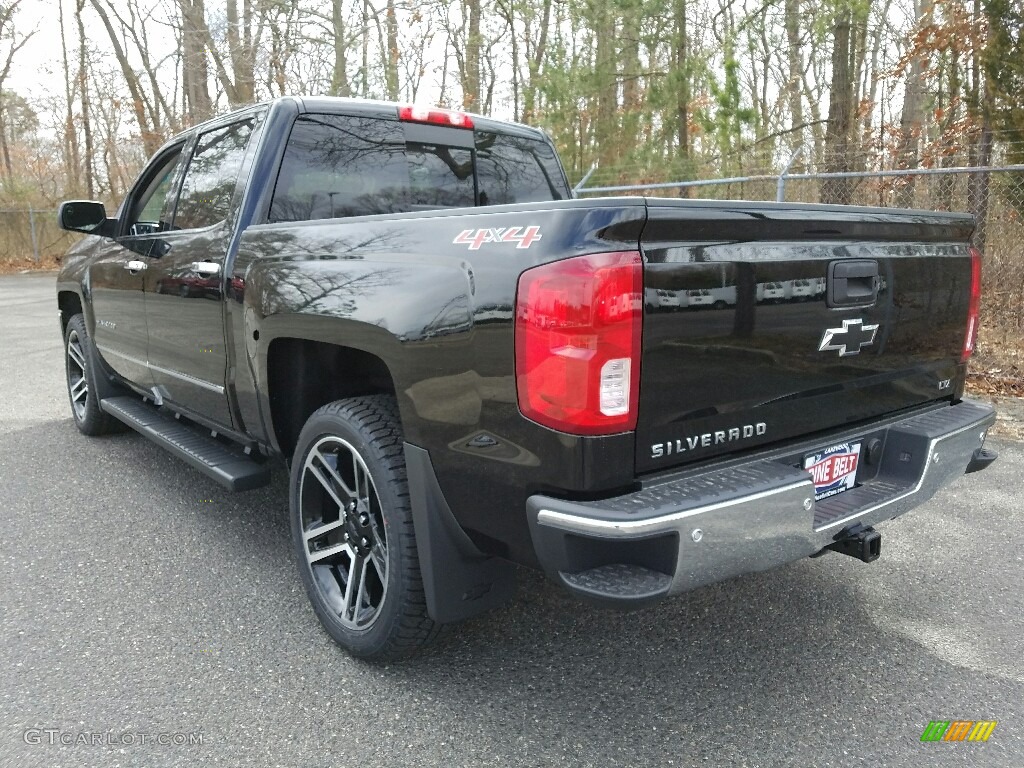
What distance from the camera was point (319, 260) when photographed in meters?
2.73

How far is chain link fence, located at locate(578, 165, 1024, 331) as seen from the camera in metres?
7.16

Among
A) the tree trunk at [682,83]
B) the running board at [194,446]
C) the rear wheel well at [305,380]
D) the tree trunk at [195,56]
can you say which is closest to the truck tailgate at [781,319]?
the rear wheel well at [305,380]

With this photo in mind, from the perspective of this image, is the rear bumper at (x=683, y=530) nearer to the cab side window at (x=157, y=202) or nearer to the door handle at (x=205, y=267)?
the door handle at (x=205, y=267)

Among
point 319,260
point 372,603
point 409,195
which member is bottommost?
point 372,603

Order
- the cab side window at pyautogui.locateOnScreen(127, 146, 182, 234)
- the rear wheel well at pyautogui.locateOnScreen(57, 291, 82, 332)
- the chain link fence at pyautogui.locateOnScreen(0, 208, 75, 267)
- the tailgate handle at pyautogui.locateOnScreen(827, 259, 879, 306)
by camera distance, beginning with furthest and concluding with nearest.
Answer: the chain link fence at pyautogui.locateOnScreen(0, 208, 75, 267) < the rear wheel well at pyautogui.locateOnScreen(57, 291, 82, 332) < the cab side window at pyautogui.locateOnScreen(127, 146, 182, 234) < the tailgate handle at pyautogui.locateOnScreen(827, 259, 879, 306)

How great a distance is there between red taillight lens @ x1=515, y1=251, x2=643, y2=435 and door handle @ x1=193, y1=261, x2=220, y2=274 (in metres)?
1.83

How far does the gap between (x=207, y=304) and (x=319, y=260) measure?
98cm

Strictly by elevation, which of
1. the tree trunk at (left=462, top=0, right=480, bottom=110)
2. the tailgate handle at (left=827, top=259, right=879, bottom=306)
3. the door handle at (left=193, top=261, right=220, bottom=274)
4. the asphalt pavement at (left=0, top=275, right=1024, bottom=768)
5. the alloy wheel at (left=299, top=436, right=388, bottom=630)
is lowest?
the asphalt pavement at (left=0, top=275, right=1024, bottom=768)

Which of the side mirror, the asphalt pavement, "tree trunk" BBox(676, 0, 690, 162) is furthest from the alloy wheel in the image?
"tree trunk" BBox(676, 0, 690, 162)

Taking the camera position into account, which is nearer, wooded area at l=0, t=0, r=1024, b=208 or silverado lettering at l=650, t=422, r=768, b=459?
silverado lettering at l=650, t=422, r=768, b=459

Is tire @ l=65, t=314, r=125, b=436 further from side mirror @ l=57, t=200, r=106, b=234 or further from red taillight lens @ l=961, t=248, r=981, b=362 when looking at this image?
red taillight lens @ l=961, t=248, r=981, b=362

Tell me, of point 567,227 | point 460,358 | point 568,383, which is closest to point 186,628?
point 460,358

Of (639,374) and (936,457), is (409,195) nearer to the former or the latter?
(639,374)

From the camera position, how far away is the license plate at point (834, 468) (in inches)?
98.1
